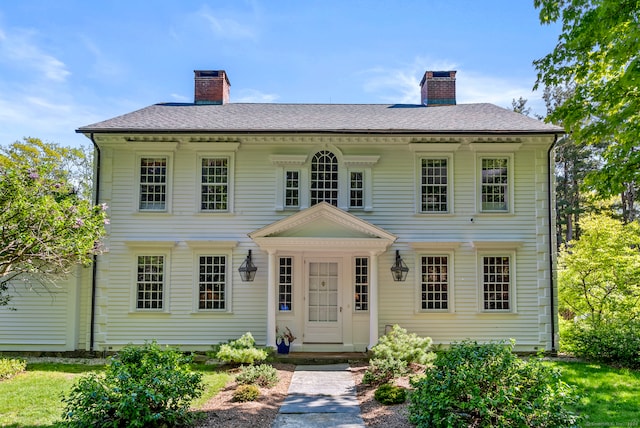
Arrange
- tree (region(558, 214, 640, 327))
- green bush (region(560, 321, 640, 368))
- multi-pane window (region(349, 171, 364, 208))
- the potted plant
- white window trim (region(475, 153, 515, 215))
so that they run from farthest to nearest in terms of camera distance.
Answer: tree (region(558, 214, 640, 327)), multi-pane window (region(349, 171, 364, 208)), white window trim (region(475, 153, 515, 215)), the potted plant, green bush (region(560, 321, 640, 368))

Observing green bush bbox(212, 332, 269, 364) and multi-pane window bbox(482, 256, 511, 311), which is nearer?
green bush bbox(212, 332, 269, 364)

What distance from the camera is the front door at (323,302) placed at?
12.2 m

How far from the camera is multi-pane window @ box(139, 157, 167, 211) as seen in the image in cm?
1255

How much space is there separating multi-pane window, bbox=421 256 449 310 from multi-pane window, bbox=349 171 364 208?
256 centimetres

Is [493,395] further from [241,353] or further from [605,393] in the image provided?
[241,353]

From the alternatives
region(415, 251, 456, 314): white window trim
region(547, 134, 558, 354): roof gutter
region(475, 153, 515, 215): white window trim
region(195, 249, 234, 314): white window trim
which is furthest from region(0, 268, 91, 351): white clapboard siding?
region(547, 134, 558, 354): roof gutter

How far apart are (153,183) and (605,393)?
39.4 feet

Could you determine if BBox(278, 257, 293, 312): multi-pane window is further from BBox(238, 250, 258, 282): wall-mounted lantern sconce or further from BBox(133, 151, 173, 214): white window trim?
BBox(133, 151, 173, 214): white window trim

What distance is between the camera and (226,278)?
12.3 m

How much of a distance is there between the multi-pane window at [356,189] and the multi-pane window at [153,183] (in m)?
5.45

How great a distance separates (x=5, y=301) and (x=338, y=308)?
29.9ft

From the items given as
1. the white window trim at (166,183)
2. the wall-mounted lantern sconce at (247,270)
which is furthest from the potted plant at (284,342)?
the white window trim at (166,183)

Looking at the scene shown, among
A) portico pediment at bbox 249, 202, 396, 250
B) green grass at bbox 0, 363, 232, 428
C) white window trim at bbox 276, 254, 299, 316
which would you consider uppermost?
portico pediment at bbox 249, 202, 396, 250

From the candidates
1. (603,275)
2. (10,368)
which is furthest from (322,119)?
(603,275)
